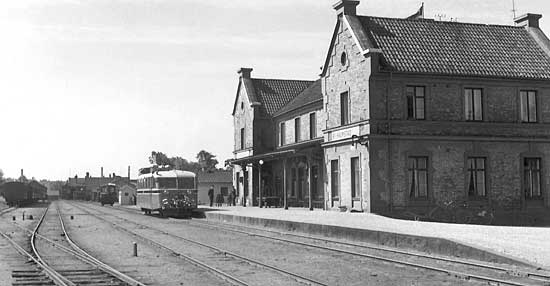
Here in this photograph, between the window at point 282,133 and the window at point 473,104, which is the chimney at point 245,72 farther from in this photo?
the window at point 473,104

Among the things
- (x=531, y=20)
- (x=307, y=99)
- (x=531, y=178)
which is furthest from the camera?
(x=307, y=99)

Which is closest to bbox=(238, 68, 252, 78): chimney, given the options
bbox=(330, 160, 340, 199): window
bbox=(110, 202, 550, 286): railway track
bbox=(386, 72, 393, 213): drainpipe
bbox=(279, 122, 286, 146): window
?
bbox=(279, 122, 286, 146): window

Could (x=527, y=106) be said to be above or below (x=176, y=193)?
above

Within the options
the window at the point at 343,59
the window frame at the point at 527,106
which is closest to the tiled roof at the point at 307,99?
the window at the point at 343,59

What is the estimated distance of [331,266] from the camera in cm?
1436

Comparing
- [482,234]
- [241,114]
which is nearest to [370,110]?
[482,234]

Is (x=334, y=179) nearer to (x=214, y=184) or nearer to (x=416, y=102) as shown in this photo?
(x=416, y=102)

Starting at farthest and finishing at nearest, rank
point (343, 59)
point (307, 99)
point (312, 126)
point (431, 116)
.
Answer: point (307, 99) → point (312, 126) → point (343, 59) → point (431, 116)

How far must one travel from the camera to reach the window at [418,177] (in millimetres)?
29469

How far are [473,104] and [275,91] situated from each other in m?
21.2

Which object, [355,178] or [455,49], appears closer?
[355,178]

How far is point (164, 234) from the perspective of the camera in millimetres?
24594

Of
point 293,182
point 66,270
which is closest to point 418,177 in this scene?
point 293,182

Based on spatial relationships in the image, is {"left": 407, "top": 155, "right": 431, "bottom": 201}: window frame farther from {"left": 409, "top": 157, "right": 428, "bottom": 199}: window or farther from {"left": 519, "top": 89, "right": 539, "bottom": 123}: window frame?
{"left": 519, "top": 89, "right": 539, "bottom": 123}: window frame
